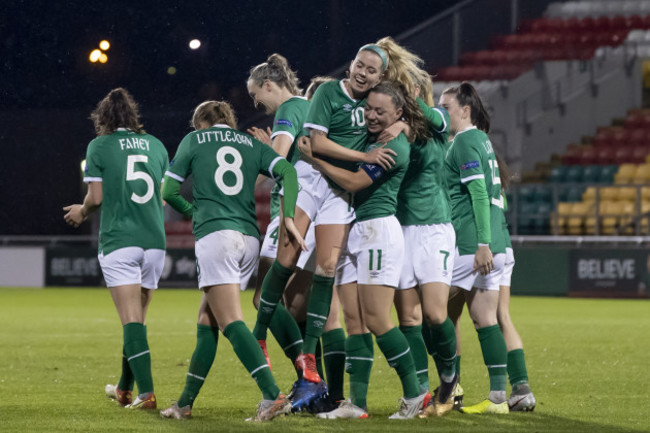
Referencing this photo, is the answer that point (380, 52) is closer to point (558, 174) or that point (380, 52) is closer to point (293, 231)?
point (293, 231)

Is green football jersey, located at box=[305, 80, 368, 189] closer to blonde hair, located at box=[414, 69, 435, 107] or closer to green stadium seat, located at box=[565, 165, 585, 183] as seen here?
blonde hair, located at box=[414, 69, 435, 107]

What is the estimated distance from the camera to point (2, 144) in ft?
92.3

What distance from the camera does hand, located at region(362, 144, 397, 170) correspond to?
575 centimetres

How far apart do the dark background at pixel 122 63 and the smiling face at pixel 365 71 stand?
64.8 feet

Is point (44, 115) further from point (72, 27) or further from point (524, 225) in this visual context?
point (524, 225)

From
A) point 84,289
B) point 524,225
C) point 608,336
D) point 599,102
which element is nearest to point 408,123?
point 608,336

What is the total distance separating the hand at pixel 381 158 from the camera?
5.75 m

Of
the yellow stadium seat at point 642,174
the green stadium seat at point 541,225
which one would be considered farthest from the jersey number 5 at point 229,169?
the yellow stadium seat at point 642,174

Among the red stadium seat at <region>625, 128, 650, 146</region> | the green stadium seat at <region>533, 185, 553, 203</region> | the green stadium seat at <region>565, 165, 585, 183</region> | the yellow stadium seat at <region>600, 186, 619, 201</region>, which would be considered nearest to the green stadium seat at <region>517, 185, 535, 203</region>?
the green stadium seat at <region>533, 185, 553, 203</region>

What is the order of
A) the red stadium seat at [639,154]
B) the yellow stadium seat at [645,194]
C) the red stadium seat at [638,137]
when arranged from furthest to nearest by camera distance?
1. the red stadium seat at [638,137]
2. the red stadium seat at [639,154]
3. the yellow stadium seat at [645,194]

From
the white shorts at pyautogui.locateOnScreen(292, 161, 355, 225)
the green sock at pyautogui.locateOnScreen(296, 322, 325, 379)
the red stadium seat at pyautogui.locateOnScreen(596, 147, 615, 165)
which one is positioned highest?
the red stadium seat at pyautogui.locateOnScreen(596, 147, 615, 165)

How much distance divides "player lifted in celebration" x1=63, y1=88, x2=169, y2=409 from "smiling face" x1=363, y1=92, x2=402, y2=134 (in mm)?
1427

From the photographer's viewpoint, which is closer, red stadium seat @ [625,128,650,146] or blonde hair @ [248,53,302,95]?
blonde hair @ [248,53,302,95]

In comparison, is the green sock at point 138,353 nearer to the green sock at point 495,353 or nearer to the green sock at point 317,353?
the green sock at point 317,353
